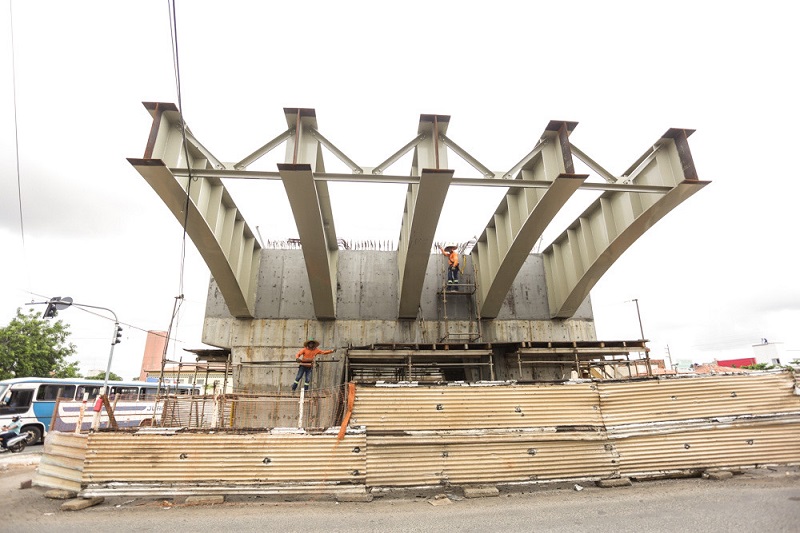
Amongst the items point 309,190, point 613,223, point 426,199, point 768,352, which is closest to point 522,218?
point 613,223

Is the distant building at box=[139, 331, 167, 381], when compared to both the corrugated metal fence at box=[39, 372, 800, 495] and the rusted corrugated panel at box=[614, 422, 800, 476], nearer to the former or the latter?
the corrugated metal fence at box=[39, 372, 800, 495]

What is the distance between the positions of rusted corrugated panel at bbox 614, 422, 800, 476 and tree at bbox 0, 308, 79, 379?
3826 cm

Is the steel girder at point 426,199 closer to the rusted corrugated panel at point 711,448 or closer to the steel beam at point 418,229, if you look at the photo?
the steel beam at point 418,229

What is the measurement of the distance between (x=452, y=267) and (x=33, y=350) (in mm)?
32716

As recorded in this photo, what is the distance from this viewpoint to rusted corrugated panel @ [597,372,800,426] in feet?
24.9

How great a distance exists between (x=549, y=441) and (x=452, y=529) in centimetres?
284

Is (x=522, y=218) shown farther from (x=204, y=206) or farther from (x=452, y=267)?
(x=204, y=206)

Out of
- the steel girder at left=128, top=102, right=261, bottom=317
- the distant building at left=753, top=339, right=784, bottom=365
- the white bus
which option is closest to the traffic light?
the white bus

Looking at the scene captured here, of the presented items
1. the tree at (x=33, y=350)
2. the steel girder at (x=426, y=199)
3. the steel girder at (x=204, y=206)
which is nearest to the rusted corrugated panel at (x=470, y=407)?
the steel girder at (x=426, y=199)

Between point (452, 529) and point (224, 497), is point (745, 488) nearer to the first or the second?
point (452, 529)

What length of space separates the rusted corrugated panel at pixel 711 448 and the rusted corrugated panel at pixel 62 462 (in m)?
9.55

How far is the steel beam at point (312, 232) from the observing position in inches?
386

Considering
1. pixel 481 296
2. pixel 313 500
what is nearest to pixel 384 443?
pixel 313 500

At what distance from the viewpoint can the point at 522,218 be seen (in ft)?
42.2
